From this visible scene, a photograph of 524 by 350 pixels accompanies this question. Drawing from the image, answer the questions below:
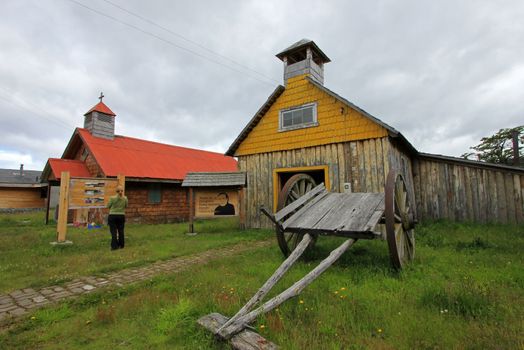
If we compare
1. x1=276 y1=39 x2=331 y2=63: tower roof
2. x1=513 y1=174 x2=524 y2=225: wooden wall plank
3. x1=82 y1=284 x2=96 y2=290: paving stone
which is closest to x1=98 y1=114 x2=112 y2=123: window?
x1=276 y1=39 x2=331 y2=63: tower roof

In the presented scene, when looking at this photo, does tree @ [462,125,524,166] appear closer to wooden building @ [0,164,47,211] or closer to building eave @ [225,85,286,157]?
building eave @ [225,85,286,157]

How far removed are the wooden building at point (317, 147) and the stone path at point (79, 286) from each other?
202 inches

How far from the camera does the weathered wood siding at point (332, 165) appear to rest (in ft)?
29.7

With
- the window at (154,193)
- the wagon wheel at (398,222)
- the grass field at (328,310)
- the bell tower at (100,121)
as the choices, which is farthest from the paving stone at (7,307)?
the bell tower at (100,121)

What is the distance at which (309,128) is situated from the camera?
1052cm

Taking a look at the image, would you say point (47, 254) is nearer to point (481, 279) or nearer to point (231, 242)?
point (231, 242)

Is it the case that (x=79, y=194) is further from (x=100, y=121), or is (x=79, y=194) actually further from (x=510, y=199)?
(x=510, y=199)

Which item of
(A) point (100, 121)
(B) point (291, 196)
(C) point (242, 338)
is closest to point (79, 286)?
(C) point (242, 338)

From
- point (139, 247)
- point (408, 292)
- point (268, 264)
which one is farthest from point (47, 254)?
point (408, 292)

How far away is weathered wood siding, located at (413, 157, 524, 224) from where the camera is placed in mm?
9164

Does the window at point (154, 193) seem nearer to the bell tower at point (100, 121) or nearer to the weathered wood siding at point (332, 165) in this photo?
the bell tower at point (100, 121)

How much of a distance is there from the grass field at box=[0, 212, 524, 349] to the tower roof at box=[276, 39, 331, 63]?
8884 mm

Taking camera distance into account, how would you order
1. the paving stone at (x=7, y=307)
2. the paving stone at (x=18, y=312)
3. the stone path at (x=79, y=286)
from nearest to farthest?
1. the paving stone at (x=18, y=312)
2. the paving stone at (x=7, y=307)
3. the stone path at (x=79, y=286)

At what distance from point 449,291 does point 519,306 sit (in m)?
0.68
